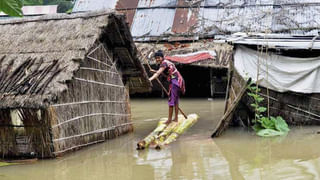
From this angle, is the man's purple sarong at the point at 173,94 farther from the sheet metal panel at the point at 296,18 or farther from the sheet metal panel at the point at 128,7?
the sheet metal panel at the point at 128,7

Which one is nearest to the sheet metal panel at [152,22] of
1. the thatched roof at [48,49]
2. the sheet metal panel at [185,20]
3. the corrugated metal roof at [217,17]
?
the corrugated metal roof at [217,17]

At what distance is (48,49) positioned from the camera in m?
6.39

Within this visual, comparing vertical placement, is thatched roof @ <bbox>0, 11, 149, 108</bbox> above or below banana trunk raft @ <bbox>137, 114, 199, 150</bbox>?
above

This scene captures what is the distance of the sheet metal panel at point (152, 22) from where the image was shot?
53.3 feet

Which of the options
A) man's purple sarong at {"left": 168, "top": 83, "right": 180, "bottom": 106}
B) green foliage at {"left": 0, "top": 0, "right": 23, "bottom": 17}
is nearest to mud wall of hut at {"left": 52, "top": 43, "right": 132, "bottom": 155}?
man's purple sarong at {"left": 168, "top": 83, "right": 180, "bottom": 106}

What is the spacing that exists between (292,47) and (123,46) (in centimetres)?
333

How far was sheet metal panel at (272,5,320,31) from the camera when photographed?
583 inches

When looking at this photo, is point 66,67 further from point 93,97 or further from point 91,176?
point 91,176

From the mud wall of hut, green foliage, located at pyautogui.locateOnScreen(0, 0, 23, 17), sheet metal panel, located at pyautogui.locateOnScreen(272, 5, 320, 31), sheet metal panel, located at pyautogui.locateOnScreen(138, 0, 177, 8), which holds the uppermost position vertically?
sheet metal panel, located at pyautogui.locateOnScreen(138, 0, 177, 8)

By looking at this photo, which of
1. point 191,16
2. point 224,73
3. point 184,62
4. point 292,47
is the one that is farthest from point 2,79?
point 191,16

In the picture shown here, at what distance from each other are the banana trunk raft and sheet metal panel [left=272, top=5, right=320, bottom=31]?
8.12 meters

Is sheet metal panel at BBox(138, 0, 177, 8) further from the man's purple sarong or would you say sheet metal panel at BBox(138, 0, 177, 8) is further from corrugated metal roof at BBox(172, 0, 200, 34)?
the man's purple sarong

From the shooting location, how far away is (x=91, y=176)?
509 cm

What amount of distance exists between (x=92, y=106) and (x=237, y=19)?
1034 centimetres
